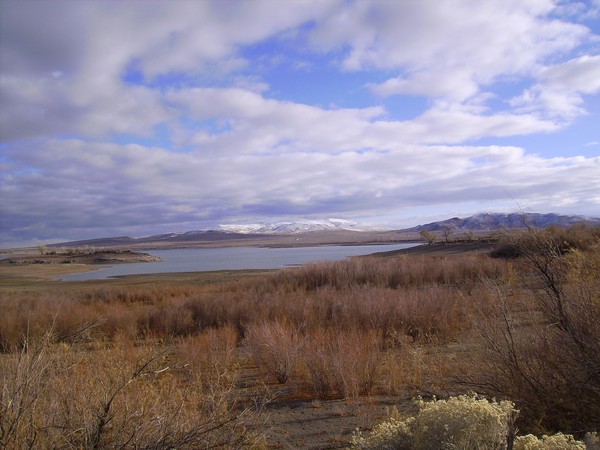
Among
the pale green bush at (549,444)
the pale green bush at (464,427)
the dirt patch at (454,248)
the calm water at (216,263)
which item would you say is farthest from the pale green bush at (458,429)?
the calm water at (216,263)

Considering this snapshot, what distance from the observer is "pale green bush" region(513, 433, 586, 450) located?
11.5 ft

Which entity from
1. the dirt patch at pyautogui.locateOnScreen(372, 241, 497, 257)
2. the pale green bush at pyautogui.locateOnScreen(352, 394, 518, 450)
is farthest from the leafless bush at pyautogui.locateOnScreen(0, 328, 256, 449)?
the dirt patch at pyautogui.locateOnScreen(372, 241, 497, 257)

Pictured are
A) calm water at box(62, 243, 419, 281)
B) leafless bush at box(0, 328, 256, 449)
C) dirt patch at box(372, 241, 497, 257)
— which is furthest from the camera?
A: calm water at box(62, 243, 419, 281)

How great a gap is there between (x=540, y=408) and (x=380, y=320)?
7.20 metres

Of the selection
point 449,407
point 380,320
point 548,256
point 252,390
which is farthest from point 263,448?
point 380,320

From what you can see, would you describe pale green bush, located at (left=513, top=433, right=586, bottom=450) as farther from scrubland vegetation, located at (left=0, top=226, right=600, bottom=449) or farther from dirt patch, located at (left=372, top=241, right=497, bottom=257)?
dirt patch, located at (left=372, top=241, right=497, bottom=257)

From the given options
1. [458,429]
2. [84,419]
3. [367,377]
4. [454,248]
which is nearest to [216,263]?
[454,248]

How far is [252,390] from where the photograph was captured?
8109 mm

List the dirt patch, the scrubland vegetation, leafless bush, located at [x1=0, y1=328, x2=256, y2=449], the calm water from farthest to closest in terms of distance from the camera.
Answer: the calm water
the dirt patch
the scrubland vegetation
leafless bush, located at [x1=0, y1=328, x2=256, y2=449]

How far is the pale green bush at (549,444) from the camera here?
351cm

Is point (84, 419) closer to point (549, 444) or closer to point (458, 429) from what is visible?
point (458, 429)

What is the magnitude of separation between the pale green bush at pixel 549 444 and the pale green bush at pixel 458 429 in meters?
0.16

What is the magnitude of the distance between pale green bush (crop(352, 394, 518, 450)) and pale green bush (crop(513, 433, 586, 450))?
0.16 metres

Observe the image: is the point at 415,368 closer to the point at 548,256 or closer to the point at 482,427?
the point at 548,256
